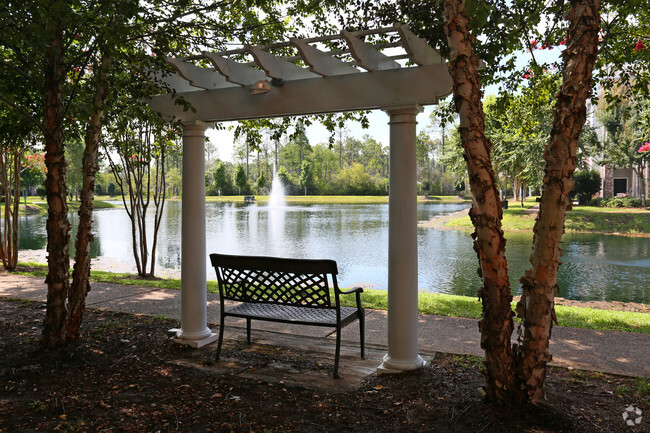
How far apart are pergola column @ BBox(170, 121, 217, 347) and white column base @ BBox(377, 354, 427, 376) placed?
1.73 m

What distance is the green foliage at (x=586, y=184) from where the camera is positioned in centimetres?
2810

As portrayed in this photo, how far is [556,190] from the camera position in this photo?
8.84 feet

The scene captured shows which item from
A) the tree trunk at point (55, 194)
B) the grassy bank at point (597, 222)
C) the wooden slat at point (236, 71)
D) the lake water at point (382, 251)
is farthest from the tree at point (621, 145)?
the tree trunk at point (55, 194)

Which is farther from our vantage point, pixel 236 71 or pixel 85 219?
pixel 85 219

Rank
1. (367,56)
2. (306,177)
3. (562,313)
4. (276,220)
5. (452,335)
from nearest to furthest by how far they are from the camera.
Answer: (367,56) < (452,335) < (562,313) < (276,220) < (306,177)

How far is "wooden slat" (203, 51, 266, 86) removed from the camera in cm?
381

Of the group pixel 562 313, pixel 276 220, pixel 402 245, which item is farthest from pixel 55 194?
pixel 276 220

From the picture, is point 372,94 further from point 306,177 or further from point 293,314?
point 306,177

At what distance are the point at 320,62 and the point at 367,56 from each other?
368 mm

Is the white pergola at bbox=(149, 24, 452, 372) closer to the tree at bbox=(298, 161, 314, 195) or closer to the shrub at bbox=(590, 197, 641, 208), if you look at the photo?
the shrub at bbox=(590, 197, 641, 208)

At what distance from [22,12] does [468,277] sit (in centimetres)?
1038

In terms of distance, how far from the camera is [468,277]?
11.8 meters

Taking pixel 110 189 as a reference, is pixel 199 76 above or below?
below

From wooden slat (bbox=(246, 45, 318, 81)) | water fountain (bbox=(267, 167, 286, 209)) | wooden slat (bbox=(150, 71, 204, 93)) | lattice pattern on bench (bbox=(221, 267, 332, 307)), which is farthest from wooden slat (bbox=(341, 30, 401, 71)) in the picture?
water fountain (bbox=(267, 167, 286, 209))
